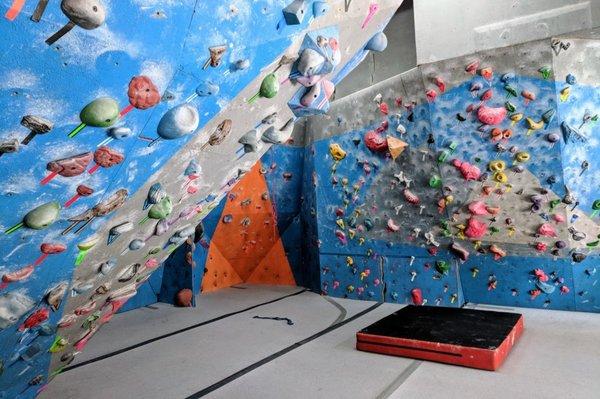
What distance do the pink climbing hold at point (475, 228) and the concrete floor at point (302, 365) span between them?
2.21ft

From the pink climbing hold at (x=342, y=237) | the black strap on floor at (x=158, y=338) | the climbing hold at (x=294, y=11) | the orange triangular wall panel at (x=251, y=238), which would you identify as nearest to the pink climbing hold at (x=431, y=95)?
the pink climbing hold at (x=342, y=237)

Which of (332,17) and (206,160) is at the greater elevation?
(332,17)

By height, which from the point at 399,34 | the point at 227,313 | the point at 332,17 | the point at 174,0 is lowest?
the point at 227,313

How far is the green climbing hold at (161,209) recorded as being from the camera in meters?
1.35

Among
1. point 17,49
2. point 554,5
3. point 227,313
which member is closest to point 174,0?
point 17,49

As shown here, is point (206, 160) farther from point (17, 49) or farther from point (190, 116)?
point (17, 49)

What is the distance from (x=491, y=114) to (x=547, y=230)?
0.93 meters

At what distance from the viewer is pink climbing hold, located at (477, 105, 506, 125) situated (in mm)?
2809

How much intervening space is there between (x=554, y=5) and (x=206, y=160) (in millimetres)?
2566

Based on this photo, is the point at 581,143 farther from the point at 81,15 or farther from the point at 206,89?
the point at 81,15

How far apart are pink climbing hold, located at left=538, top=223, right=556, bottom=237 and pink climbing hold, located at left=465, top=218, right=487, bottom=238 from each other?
38 cm

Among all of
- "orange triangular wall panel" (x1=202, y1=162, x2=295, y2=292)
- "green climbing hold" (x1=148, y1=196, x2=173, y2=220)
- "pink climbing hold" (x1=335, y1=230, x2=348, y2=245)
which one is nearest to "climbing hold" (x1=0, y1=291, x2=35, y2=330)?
"green climbing hold" (x1=148, y1=196, x2=173, y2=220)

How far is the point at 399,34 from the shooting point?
382cm

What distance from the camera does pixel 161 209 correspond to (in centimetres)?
137
